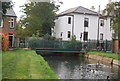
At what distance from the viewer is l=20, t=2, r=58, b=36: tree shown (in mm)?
38281

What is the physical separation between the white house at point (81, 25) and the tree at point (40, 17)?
1.80 m

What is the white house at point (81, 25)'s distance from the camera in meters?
36.2

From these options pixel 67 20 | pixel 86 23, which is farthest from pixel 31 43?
pixel 86 23

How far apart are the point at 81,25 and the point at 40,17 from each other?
784 cm

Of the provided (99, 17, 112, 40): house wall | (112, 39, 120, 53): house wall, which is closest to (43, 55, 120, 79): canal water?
(112, 39, 120, 53): house wall

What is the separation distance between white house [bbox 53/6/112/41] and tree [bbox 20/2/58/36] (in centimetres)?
180

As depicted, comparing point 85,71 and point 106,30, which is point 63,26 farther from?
point 85,71

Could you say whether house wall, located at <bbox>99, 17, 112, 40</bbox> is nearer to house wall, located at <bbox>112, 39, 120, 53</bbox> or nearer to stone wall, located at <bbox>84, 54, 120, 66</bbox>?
house wall, located at <bbox>112, 39, 120, 53</bbox>

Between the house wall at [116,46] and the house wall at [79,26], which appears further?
the house wall at [79,26]

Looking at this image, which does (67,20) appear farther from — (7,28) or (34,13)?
(7,28)

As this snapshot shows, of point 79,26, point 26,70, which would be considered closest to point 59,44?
point 79,26

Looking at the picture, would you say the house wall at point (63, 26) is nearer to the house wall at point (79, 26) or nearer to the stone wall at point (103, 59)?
the house wall at point (79, 26)

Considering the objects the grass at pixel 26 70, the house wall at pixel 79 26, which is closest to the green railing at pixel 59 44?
the house wall at pixel 79 26

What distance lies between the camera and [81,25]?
36812 mm
